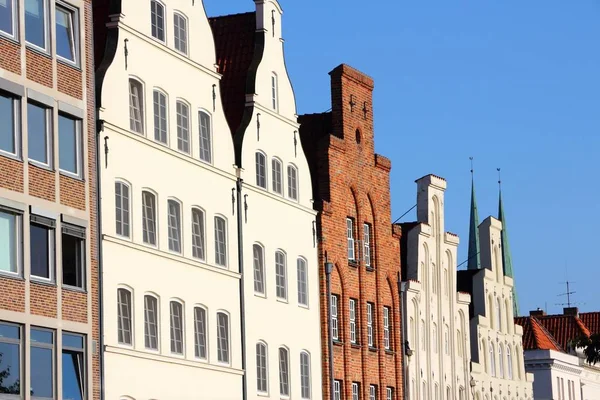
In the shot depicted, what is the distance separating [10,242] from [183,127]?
11655mm

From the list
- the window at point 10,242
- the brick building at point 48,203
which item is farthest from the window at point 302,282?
the window at point 10,242

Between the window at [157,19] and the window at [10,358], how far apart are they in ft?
43.1

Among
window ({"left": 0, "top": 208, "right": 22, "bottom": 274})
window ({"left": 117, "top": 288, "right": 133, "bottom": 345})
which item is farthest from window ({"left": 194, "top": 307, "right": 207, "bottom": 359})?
window ({"left": 0, "top": 208, "right": 22, "bottom": 274})

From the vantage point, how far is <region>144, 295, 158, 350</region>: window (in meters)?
49.7

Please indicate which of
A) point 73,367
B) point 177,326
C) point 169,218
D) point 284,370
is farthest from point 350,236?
point 73,367

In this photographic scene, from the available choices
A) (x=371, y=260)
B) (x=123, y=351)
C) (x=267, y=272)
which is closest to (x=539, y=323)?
(x=371, y=260)

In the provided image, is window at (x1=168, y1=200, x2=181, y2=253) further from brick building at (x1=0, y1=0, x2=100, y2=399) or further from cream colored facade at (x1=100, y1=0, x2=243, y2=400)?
brick building at (x1=0, y1=0, x2=100, y2=399)

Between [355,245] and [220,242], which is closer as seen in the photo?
[220,242]

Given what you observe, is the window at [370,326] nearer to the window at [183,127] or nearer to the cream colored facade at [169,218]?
the cream colored facade at [169,218]

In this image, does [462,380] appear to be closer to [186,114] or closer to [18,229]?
[186,114]

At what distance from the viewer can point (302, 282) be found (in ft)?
203

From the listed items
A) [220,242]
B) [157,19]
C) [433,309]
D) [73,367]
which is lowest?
[73,367]

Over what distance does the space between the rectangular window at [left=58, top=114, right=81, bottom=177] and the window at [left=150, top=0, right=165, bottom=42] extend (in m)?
6.69

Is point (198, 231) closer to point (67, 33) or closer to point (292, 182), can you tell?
point (292, 182)
